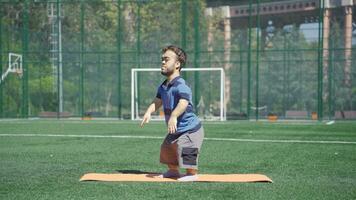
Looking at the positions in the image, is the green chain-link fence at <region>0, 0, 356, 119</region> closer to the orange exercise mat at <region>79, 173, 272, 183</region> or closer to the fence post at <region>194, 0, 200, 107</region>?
the fence post at <region>194, 0, 200, 107</region>

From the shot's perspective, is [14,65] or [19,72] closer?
[19,72]

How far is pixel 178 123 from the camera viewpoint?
263 inches

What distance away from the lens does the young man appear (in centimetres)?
645

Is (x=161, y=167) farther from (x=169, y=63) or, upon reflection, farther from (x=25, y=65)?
(x=25, y=65)

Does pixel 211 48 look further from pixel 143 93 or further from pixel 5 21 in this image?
pixel 5 21

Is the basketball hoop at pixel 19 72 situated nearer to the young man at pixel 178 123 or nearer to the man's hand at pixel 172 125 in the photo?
the young man at pixel 178 123

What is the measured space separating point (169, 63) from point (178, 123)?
67cm

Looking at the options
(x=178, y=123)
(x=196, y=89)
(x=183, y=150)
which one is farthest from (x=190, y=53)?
(x=183, y=150)

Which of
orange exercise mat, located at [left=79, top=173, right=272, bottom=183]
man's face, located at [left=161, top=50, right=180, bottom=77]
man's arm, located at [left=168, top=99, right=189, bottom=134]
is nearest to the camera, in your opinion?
orange exercise mat, located at [left=79, top=173, right=272, bottom=183]

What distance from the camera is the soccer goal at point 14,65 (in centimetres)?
2750

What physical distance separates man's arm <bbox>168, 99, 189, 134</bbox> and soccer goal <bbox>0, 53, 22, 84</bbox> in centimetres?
2218

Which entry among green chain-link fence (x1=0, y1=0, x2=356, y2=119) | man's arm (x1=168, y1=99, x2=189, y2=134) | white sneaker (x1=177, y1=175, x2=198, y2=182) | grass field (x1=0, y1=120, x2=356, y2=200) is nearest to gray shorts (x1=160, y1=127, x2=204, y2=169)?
white sneaker (x1=177, y1=175, x2=198, y2=182)

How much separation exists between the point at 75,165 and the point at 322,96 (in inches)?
762

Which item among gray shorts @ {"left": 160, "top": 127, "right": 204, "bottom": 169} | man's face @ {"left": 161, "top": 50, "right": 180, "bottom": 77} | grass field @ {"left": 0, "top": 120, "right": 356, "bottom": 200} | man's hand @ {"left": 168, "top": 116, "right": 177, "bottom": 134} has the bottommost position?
grass field @ {"left": 0, "top": 120, "right": 356, "bottom": 200}
